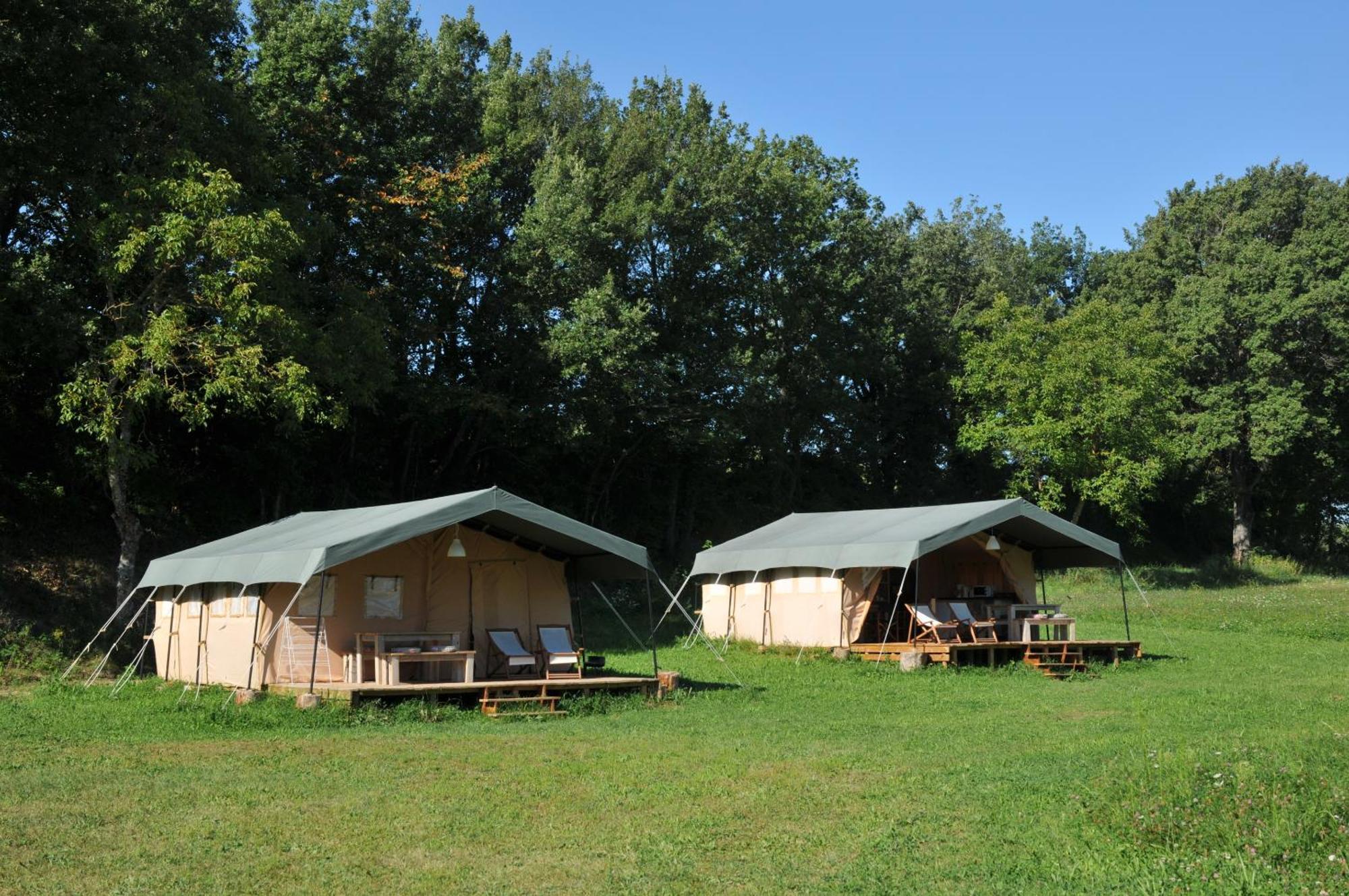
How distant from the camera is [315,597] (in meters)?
15.1

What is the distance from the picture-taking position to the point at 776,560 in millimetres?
21250

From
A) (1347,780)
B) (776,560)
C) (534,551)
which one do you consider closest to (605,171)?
(776,560)

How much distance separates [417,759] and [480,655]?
19.6 feet

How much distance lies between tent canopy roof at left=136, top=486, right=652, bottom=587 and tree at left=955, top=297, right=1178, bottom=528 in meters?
23.3

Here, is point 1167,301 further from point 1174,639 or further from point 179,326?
point 179,326

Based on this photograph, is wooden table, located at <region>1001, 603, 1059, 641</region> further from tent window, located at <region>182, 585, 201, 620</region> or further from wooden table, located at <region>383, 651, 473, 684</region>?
tent window, located at <region>182, 585, 201, 620</region>

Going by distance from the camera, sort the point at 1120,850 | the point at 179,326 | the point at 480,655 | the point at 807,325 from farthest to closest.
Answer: the point at 807,325, the point at 179,326, the point at 480,655, the point at 1120,850

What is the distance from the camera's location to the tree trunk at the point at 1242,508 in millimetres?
42688

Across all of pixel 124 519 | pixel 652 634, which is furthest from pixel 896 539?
pixel 124 519

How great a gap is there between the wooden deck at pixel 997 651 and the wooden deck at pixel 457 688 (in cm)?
602

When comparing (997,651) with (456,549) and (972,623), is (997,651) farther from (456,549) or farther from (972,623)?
(456,549)

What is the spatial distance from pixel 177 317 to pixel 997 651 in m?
13.7

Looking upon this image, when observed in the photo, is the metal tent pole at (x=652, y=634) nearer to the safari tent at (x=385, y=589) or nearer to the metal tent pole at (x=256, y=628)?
the safari tent at (x=385, y=589)

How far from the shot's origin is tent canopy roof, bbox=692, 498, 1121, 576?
18.9 metres
